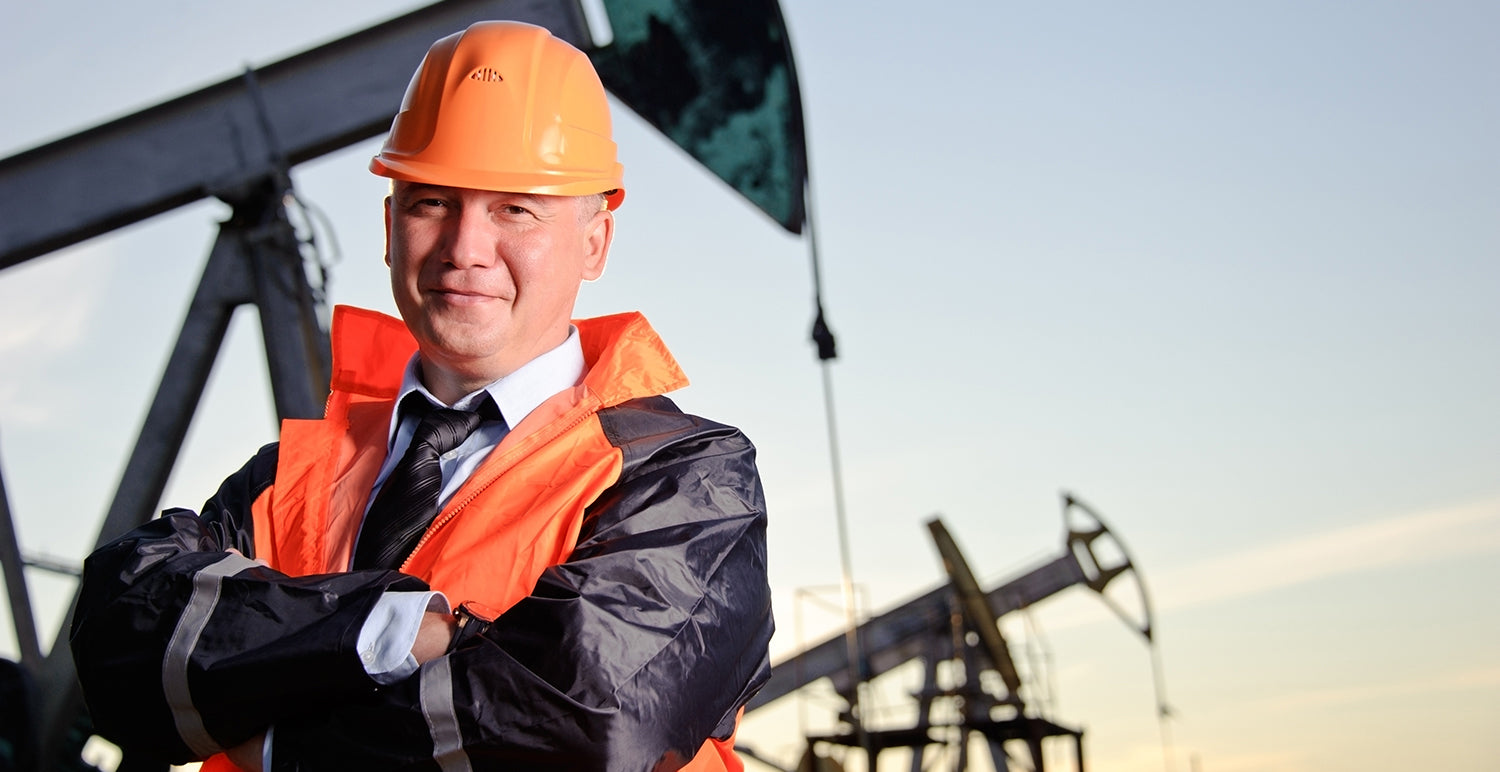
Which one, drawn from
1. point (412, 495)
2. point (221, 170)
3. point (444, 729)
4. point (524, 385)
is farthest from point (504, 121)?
point (221, 170)

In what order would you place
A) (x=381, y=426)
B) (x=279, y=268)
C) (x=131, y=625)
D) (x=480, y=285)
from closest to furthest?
(x=131, y=625), (x=480, y=285), (x=381, y=426), (x=279, y=268)

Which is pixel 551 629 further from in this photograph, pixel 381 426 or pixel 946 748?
pixel 946 748

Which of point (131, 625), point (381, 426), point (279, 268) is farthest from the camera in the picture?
point (279, 268)

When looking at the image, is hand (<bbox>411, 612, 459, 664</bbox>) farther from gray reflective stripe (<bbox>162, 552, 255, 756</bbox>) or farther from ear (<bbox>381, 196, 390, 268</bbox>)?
ear (<bbox>381, 196, 390, 268</bbox>)

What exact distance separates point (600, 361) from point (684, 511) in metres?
0.31

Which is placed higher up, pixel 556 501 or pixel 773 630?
pixel 556 501

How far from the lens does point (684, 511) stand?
1.88 m

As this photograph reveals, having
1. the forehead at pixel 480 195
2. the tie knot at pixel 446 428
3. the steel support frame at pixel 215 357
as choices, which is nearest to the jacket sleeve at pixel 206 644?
the tie knot at pixel 446 428

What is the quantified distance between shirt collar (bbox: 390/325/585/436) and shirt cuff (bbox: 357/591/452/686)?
38 cm

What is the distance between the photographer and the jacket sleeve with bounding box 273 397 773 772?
1.65 meters

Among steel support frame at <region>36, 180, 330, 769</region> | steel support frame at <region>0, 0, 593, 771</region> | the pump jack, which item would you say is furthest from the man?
the pump jack

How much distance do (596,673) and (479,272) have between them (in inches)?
24.6

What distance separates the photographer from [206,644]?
68.6 inches

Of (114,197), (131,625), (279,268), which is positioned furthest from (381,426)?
(114,197)
